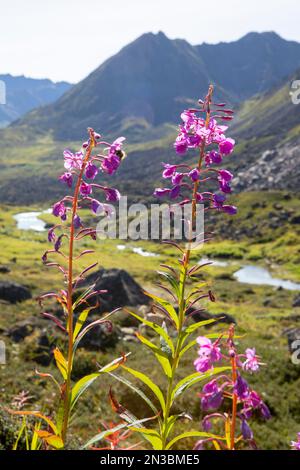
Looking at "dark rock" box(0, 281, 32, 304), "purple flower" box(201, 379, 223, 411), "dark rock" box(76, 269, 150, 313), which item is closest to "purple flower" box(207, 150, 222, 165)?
"purple flower" box(201, 379, 223, 411)

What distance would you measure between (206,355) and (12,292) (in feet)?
96.8

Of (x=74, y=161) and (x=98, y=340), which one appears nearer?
(x=74, y=161)

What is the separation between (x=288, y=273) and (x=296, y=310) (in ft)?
94.8

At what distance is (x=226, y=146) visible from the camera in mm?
3398

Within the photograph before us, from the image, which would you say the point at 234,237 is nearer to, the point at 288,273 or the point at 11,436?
the point at 288,273

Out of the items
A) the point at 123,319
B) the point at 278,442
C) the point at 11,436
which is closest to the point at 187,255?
the point at 11,436

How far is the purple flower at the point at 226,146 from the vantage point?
337 cm

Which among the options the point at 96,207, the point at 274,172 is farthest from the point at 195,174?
the point at 274,172

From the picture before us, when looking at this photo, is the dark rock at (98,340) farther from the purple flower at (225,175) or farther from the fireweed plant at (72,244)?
the purple flower at (225,175)

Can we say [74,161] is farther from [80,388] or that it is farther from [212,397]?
[212,397]

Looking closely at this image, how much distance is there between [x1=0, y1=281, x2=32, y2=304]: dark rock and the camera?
100 ft

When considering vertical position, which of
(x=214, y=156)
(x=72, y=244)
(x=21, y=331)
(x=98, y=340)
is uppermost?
(x=214, y=156)

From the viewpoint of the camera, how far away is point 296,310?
168ft

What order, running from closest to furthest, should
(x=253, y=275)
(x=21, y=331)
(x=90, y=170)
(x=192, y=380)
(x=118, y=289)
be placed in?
(x=90, y=170), (x=192, y=380), (x=21, y=331), (x=118, y=289), (x=253, y=275)
